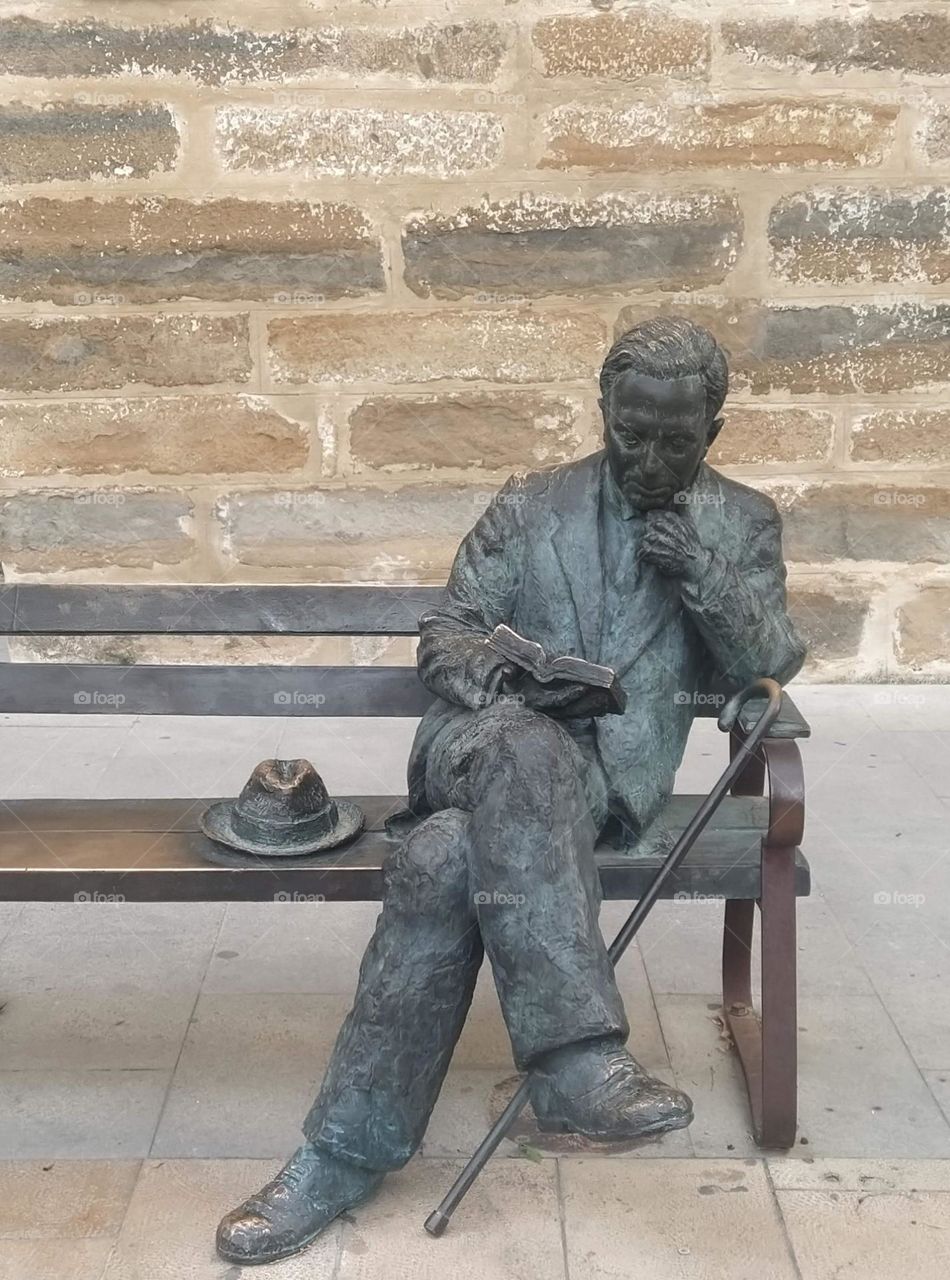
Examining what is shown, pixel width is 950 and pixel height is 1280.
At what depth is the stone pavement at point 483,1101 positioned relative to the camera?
250 cm

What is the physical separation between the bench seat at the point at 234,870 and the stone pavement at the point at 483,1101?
0.51 metres

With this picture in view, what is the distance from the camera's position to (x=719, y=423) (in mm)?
2920

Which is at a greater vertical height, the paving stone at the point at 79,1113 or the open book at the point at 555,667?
the open book at the point at 555,667

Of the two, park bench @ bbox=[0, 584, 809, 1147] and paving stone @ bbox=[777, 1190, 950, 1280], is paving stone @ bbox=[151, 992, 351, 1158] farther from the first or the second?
paving stone @ bbox=[777, 1190, 950, 1280]

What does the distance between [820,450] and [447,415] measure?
1.45 metres

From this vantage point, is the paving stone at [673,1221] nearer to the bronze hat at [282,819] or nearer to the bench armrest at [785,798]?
the bench armrest at [785,798]

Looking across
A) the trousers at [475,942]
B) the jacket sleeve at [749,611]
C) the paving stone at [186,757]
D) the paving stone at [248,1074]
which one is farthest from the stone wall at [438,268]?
the trousers at [475,942]

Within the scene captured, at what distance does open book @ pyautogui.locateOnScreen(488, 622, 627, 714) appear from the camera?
102 inches

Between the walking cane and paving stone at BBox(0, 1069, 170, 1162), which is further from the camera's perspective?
paving stone at BBox(0, 1069, 170, 1162)

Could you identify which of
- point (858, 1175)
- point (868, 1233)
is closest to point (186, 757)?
point (858, 1175)

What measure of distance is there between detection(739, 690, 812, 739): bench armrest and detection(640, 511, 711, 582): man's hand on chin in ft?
0.95

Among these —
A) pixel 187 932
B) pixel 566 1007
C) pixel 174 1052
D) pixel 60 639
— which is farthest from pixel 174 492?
pixel 566 1007

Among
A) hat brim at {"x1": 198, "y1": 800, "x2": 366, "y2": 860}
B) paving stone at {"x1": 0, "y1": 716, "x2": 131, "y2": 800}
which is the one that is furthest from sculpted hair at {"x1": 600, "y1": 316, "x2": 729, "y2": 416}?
paving stone at {"x1": 0, "y1": 716, "x2": 131, "y2": 800}

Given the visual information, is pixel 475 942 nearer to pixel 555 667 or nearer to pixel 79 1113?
pixel 555 667
